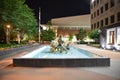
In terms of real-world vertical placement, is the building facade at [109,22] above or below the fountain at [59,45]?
above

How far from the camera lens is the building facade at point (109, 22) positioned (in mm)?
38656

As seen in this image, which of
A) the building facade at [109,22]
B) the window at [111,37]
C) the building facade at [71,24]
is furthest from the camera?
the building facade at [71,24]

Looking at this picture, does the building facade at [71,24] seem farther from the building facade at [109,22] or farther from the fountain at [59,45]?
the fountain at [59,45]

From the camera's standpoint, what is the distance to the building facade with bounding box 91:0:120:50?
38.7 metres

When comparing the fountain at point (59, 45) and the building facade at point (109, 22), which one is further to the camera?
the building facade at point (109, 22)

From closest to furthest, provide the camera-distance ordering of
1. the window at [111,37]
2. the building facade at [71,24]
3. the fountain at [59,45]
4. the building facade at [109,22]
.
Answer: the fountain at [59,45] → the building facade at [109,22] → the window at [111,37] → the building facade at [71,24]

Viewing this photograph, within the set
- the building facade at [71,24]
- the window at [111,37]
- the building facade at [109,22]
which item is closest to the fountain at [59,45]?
the building facade at [109,22]

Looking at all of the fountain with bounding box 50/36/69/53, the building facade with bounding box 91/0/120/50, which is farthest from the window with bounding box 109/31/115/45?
the fountain with bounding box 50/36/69/53

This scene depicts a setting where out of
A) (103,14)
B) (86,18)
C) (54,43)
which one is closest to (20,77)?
(54,43)

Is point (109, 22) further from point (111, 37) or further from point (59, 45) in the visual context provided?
point (59, 45)

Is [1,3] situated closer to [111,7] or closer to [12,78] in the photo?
[111,7]

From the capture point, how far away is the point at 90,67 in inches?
596

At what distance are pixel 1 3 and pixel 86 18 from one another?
7476 cm

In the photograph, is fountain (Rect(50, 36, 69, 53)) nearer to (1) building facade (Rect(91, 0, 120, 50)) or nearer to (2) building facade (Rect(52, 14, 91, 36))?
(1) building facade (Rect(91, 0, 120, 50))
